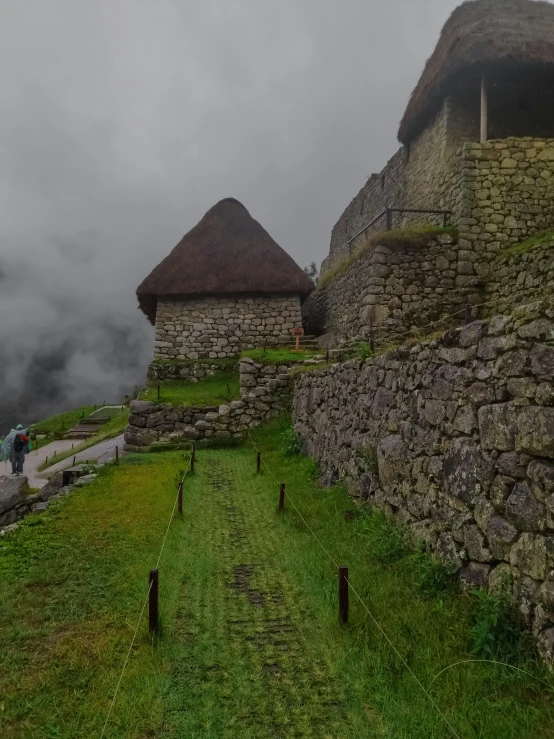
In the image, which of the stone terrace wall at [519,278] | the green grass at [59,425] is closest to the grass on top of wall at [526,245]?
the stone terrace wall at [519,278]

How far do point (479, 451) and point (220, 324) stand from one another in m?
16.2

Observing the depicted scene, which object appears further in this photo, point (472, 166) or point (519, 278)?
point (472, 166)

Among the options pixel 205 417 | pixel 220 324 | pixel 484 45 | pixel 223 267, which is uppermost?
pixel 484 45

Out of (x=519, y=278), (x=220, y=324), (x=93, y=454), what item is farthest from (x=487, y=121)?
(x=93, y=454)

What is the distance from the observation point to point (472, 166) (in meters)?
12.4

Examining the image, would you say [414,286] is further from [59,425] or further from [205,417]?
[59,425]

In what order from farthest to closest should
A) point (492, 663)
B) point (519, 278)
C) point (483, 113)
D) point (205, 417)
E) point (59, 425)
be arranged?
point (59, 425)
point (205, 417)
point (483, 113)
point (519, 278)
point (492, 663)

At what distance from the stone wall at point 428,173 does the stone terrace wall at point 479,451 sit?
8.26 meters

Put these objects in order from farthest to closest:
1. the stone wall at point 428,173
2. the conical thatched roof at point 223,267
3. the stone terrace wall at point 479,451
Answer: the conical thatched roof at point 223,267 < the stone wall at point 428,173 < the stone terrace wall at point 479,451

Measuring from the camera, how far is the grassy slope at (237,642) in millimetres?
3299

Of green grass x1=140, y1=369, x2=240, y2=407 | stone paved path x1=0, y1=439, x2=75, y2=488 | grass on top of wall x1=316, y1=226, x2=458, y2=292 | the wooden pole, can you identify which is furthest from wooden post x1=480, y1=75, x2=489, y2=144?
stone paved path x1=0, y1=439, x2=75, y2=488

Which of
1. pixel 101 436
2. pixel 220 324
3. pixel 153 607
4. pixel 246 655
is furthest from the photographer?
pixel 101 436

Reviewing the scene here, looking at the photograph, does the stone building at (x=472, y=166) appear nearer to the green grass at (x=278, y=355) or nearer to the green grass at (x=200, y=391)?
the green grass at (x=278, y=355)

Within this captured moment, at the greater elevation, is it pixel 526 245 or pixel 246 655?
pixel 526 245
